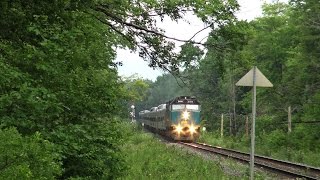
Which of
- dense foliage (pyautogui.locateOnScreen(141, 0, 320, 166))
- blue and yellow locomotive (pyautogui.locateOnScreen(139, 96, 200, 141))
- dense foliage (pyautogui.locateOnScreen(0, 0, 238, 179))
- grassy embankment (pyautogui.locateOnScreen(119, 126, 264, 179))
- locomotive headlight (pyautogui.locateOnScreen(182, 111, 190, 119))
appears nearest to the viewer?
Answer: dense foliage (pyautogui.locateOnScreen(0, 0, 238, 179))

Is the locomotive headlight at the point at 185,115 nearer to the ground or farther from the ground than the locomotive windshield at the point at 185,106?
nearer to the ground

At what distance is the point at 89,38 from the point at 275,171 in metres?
10.1

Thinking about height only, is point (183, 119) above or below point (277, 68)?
below

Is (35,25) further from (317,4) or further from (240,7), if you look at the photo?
(317,4)

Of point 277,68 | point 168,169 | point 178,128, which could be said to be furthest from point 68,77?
Answer: point 277,68

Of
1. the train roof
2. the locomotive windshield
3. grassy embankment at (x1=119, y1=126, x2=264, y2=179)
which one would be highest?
the train roof

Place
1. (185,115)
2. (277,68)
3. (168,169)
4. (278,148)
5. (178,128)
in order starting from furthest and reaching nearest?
(277,68) → (185,115) → (178,128) → (278,148) → (168,169)

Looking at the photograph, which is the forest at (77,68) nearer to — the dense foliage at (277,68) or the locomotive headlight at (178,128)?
the dense foliage at (277,68)

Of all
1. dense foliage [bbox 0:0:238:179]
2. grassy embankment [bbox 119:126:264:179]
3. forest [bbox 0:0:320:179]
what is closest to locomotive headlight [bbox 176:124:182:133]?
grassy embankment [bbox 119:126:264:179]

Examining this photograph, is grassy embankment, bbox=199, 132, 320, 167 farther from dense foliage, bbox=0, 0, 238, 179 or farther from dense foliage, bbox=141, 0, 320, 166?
dense foliage, bbox=0, 0, 238, 179

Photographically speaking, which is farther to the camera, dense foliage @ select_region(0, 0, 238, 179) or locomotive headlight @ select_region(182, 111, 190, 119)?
locomotive headlight @ select_region(182, 111, 190, 119)

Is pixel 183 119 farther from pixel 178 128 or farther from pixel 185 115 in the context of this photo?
pixel 178 128

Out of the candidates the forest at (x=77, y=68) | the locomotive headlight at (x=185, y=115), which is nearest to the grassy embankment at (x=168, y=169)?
the forest at (x=77, y=68)

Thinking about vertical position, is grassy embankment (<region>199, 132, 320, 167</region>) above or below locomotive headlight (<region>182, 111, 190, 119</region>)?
below
